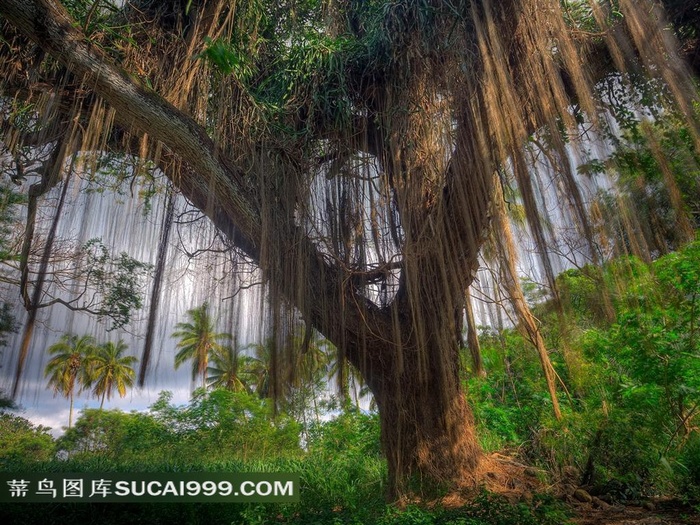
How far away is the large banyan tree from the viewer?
234 cm

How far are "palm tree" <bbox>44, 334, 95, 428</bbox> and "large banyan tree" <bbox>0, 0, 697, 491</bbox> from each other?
0.24m

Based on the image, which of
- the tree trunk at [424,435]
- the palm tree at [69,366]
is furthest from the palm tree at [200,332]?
the tree trunk at [424,435]

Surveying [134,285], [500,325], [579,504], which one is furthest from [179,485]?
[579,504]

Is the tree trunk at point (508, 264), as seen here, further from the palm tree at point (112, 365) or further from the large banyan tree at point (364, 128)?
the palm tree at point (112, 365)

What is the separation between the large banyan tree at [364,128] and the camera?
234 cm

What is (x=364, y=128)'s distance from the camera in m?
3.51

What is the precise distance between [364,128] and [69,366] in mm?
2724

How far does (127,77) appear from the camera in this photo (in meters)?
2.88

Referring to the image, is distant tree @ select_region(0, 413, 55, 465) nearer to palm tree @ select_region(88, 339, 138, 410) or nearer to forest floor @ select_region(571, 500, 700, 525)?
palm tree @ select_region(88, 339, 138, 410)

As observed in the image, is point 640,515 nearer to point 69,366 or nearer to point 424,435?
point 424,435

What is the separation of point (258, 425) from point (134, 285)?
21.2 ft

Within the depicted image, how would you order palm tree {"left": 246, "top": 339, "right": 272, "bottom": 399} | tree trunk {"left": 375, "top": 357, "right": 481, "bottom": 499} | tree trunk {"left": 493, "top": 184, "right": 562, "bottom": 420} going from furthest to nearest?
tree trunk {"left": 375, "top": 357, "right": 481, "bottom": 499} < palm tree {"left": 246, "top": 339, "right": 272, "bottom": 399} < tree trunk {"left": 493, "top": 184, "right": 562, "bottom": 420}

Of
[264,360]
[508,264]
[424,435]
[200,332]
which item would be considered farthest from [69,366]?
[508,264]

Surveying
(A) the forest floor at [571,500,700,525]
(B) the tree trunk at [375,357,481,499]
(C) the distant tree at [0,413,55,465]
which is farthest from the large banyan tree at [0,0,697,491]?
(C) the distant tree at [0,413,55,465]
